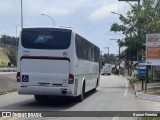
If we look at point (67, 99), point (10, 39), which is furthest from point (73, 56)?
point (10, 39)

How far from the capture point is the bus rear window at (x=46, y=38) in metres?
18.5

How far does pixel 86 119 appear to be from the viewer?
1398 cm

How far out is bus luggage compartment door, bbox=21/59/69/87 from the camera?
59.8ft

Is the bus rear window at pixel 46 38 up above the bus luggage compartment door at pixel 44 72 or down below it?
above

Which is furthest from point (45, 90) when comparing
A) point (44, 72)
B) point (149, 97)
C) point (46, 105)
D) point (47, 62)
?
point (149, 97)

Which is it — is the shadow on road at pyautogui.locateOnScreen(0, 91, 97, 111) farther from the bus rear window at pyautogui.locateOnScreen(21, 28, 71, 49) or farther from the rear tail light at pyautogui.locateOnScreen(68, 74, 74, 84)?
the bus rear window at pyautogui.locateOnScreen(21, 28, 71, 49)

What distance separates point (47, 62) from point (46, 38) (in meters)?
1.05

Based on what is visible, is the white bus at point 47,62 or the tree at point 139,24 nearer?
the white bus at point 47,62

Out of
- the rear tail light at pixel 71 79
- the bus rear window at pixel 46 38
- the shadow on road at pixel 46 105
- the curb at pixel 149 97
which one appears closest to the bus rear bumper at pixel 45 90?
the rear tail light at pixel 71 79

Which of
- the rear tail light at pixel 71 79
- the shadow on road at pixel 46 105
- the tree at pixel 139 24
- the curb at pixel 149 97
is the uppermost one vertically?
the tree at pixel 139 24

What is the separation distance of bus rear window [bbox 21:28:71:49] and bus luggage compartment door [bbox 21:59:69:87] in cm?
65

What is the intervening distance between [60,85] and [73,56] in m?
1.33

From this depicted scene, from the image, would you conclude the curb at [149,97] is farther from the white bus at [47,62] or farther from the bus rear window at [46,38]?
the bus rear window at [46,38]

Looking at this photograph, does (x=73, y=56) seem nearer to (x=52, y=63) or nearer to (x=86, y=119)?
(x=52, y=63)
